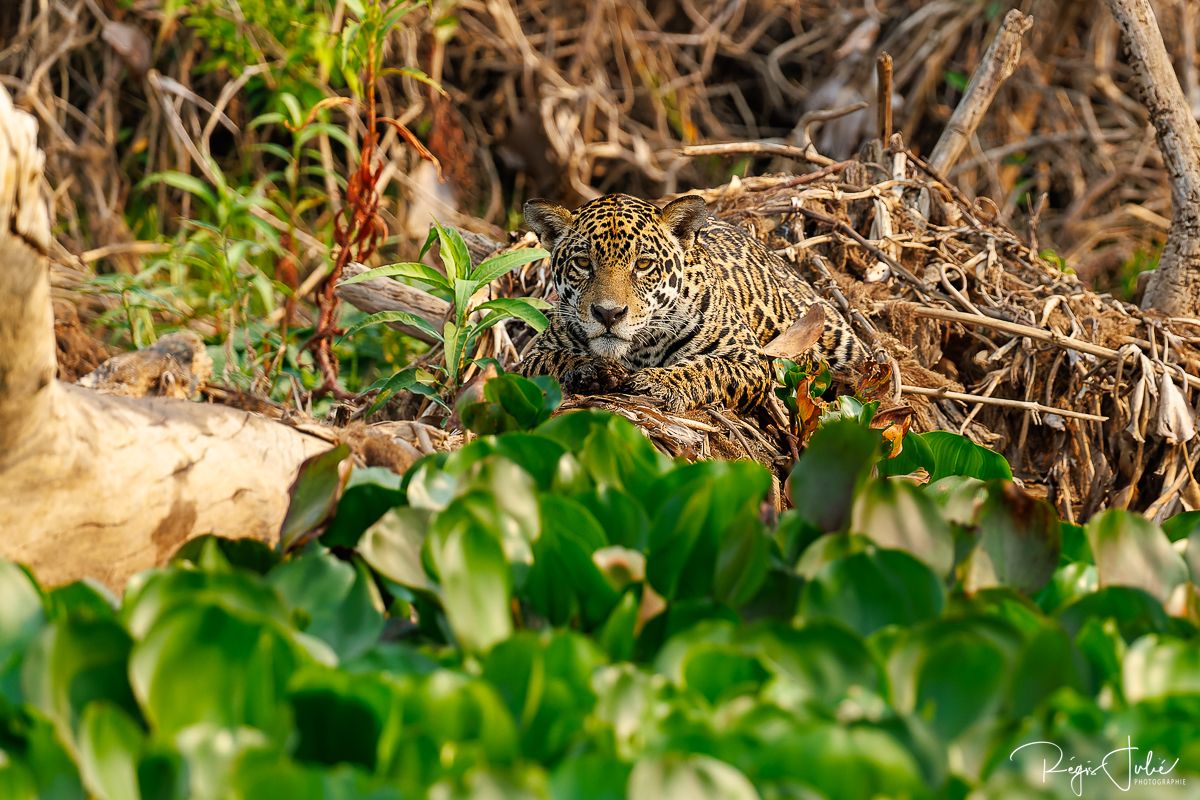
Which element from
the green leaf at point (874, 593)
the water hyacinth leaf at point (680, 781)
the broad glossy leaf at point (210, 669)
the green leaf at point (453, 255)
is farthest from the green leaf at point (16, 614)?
the green leaf at point (453, 255)

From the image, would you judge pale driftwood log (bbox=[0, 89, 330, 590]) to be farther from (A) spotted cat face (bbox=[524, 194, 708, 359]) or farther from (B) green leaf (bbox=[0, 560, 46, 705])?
(A) spotted cat face (bbox=[524, 194, 708, 359])

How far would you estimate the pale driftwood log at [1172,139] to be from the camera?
501cm

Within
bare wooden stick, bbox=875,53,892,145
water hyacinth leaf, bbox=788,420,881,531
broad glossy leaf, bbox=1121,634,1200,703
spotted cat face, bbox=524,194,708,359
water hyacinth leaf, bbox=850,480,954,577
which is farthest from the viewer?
bare wooden stick, bbox=875,53,892,145

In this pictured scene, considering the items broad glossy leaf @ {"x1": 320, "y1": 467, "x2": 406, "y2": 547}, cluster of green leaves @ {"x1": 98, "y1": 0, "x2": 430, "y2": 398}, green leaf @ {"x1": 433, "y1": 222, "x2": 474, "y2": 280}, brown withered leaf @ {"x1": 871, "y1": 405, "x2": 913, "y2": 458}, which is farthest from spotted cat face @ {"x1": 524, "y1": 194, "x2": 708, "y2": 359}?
broad glossy leaf @ {"x1": 320, "y1": 467, "x2": 406, "y2": 547}

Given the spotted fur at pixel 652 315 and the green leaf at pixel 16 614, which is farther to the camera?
the spotted fur at pixel 652 315

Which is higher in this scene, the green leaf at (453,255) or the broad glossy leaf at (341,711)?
the broad glossy leaf at (341,711)

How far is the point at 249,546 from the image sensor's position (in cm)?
205

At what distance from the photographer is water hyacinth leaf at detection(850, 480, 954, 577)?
1.95m

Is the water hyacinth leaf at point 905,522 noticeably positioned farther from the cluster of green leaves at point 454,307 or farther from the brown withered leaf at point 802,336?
the brown withered leaf at point 802,336

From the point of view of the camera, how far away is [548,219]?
4.48 metres

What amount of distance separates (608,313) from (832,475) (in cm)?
216

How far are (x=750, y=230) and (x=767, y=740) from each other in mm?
4357

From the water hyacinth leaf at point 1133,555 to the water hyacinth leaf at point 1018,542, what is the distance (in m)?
0.07

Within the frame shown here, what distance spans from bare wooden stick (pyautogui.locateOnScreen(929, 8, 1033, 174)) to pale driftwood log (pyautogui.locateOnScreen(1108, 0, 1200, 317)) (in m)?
0.60
